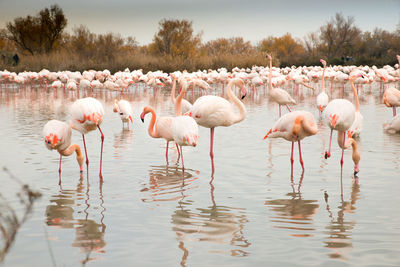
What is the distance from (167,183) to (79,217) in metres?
1.69

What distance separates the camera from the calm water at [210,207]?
4.27m

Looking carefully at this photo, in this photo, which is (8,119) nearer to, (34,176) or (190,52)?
(34,176)

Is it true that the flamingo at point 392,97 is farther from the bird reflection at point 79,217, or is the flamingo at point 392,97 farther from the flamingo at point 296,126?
the bird reflection at point 79,217

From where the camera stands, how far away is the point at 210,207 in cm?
563

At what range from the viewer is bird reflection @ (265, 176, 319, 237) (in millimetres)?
4871

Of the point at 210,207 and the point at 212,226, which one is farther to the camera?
the point at 210,207

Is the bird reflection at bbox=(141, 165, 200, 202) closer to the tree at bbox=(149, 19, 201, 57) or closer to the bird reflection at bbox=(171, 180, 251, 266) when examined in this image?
the bird reflection at bbox=(171, 180, 251, 266)

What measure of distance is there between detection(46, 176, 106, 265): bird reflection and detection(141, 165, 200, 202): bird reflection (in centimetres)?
63

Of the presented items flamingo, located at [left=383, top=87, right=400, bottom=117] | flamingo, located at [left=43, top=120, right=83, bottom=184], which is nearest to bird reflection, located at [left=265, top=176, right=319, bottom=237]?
flamingo, located at [left=43, top=120, right=83, bottom=184]

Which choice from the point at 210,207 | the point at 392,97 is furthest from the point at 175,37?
the point at 210,207

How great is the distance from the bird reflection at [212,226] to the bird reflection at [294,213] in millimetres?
368

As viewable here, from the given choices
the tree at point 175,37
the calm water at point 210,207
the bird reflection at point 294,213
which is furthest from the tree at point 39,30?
the bird reflection at point 294,213

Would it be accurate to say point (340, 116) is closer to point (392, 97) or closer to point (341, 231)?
point (341, 231)

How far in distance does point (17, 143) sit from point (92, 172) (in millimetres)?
3015
